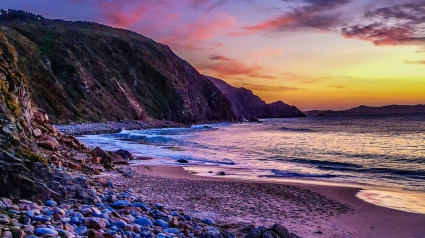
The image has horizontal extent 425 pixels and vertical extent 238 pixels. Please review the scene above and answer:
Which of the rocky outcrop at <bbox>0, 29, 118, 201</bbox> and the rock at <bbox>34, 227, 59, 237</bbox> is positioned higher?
the rocky outcrop at <bbox>0, 29, 118, 201</bbox>

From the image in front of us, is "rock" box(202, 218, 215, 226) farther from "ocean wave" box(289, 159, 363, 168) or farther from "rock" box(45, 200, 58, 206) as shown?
"ocean wave" box(289, 159, 363, 168)

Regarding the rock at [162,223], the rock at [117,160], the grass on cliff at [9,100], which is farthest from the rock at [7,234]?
the rock at [117,160]

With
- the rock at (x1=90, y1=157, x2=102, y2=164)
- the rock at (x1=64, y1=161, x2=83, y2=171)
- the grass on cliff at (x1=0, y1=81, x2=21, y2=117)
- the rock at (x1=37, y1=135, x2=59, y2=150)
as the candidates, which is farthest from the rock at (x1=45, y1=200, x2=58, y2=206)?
the rock at (x1=90, y1=157, x2=102, y2=164)

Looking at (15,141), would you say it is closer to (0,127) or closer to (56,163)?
(0,127)

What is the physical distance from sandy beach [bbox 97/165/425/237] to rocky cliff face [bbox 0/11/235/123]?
41.1 meters

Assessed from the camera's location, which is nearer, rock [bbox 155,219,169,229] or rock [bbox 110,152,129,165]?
rock [bbox 155,219,169,229]

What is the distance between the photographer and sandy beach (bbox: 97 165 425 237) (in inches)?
303

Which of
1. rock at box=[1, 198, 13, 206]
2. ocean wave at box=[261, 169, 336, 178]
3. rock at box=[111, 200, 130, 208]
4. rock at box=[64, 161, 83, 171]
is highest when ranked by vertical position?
rock at box=[1, 198, 13, 206]

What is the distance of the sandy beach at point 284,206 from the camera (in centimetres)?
771

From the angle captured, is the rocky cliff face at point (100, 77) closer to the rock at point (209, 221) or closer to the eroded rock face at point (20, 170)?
the eroded rock face at point (20, 170)

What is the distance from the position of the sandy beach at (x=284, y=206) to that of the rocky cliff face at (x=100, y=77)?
135ft

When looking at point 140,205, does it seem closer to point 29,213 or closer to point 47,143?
point 29,213

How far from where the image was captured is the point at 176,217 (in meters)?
6.93

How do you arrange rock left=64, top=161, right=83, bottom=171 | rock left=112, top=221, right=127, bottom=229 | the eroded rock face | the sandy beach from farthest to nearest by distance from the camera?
rock left=64, top=161, right=83, bottom=171 → the sandy beach → the eroded rock face → rock left=112, top=221, right=127, bottom=229
